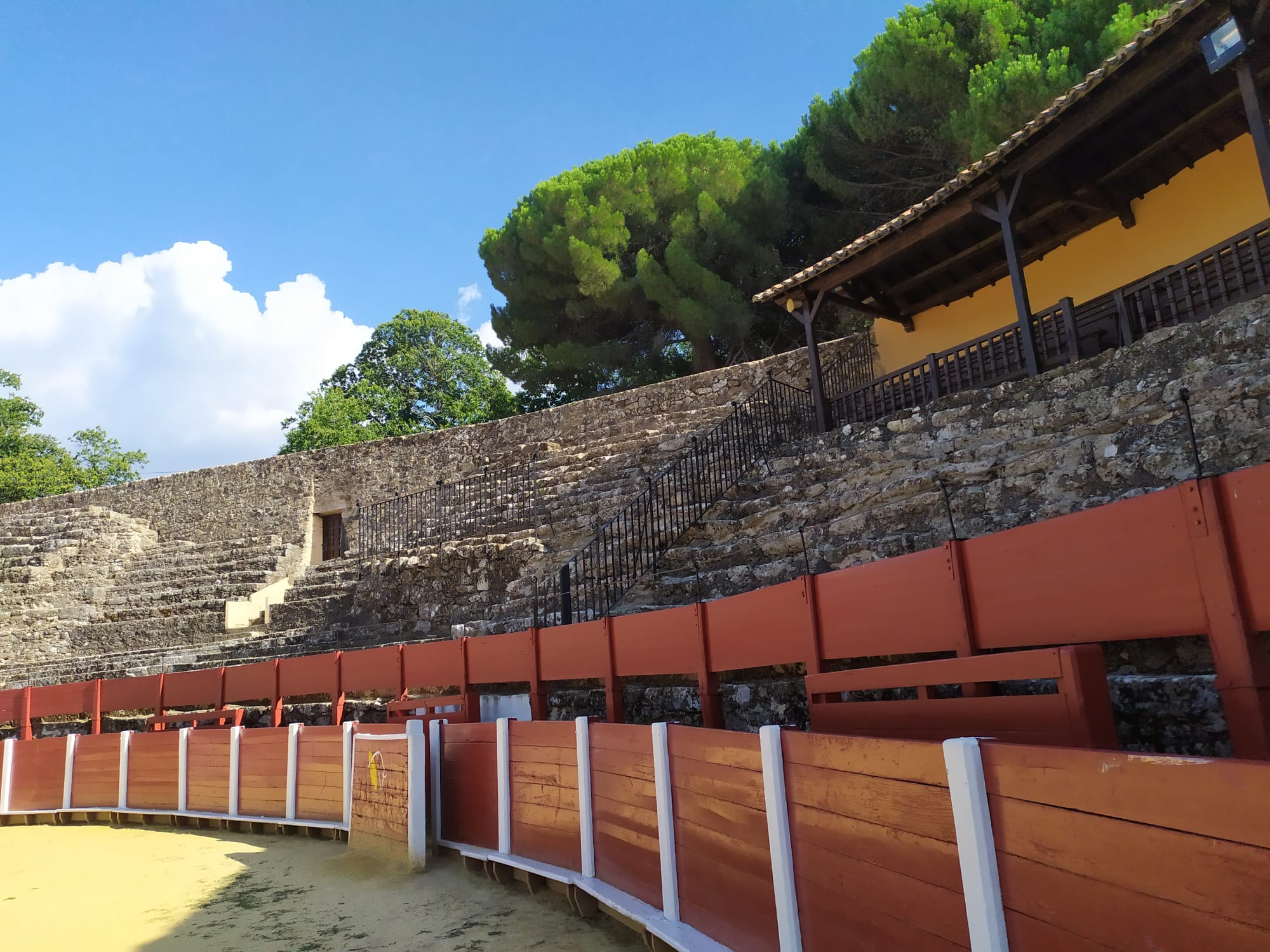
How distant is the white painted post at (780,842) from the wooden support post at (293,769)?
206 inches

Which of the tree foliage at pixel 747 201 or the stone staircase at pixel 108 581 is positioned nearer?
the tree foliage at pixel 747 201

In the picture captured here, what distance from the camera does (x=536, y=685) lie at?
6.32 m

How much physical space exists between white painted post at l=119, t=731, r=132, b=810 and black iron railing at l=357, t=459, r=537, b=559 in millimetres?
5190

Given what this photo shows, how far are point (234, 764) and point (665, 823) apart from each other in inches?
219

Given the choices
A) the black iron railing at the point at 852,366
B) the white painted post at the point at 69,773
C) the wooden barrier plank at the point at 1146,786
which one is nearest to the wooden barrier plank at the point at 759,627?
the wooden barrier plank at the point at 1146,786

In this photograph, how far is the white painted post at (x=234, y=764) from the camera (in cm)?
741

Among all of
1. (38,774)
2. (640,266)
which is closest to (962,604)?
(38,774)

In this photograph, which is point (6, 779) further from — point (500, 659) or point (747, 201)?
point (747, 201)

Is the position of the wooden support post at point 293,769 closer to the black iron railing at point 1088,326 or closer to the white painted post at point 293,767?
the white painted post at point 293,767

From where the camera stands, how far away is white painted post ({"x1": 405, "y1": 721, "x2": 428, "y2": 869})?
5238mm

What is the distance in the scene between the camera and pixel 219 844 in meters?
6.77

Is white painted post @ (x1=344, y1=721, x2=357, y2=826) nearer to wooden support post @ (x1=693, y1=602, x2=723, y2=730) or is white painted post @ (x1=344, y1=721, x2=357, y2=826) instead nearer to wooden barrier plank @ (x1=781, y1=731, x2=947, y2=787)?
wooden support post @ (x1=693, y1=602, x2=723, y2=730)

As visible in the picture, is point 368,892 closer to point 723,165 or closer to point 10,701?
point 10,701

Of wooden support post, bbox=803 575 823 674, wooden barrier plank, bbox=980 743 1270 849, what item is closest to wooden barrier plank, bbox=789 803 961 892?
wooden barrier plank, bbox=980 743 1270 849
